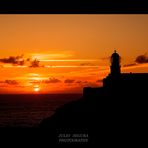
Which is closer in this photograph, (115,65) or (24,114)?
(115,65)

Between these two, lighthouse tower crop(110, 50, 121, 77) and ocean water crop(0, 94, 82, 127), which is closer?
lighthouse tower crop(110, 50, 121, 77)

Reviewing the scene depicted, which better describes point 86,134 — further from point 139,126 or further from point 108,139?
point 139,126

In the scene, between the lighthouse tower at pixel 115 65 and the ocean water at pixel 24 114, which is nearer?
the lighthouse tower at pixel 115 65

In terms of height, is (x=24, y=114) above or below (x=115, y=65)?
above

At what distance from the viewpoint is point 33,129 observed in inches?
112
